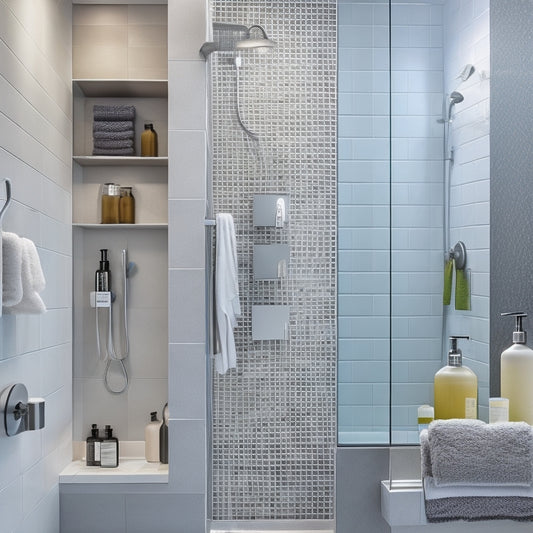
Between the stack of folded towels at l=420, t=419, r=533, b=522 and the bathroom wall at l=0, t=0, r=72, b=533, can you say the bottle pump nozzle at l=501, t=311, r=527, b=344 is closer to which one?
the stack of folded towels at l=420, t=419, r=533, b=522

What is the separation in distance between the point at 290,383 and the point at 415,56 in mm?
1472

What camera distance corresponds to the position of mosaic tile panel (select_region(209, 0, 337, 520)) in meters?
2.79

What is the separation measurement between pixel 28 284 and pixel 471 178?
131 cm

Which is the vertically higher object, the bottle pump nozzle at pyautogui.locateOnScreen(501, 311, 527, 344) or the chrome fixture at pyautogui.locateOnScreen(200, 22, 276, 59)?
the chrome fixture at pyautogui.locateOnScreen(200, 22, 276, 59)

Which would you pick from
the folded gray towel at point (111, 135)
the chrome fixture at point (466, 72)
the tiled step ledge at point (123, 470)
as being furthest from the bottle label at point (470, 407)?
the folded gray towel at point (111, 135)

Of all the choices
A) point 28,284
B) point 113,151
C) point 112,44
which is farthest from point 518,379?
point 112,44

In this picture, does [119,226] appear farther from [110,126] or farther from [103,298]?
[110,126]

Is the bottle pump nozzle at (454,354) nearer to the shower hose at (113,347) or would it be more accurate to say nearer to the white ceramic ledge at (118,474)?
the white ceramic ledge at (118,474)

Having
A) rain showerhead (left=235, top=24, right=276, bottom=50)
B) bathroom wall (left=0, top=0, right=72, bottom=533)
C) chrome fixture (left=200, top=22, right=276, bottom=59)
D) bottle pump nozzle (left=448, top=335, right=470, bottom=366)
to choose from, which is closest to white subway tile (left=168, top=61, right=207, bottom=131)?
chrome fixture (left=200, top=22, right=276, bottom=59)

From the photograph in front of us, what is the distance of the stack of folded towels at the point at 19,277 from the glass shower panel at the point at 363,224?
2.96ft

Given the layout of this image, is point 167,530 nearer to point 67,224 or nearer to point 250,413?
point 250,413

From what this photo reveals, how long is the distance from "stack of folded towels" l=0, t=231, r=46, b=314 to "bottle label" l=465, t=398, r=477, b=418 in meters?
1.26

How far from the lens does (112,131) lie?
2703 millimetres

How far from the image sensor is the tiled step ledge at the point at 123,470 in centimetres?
251
